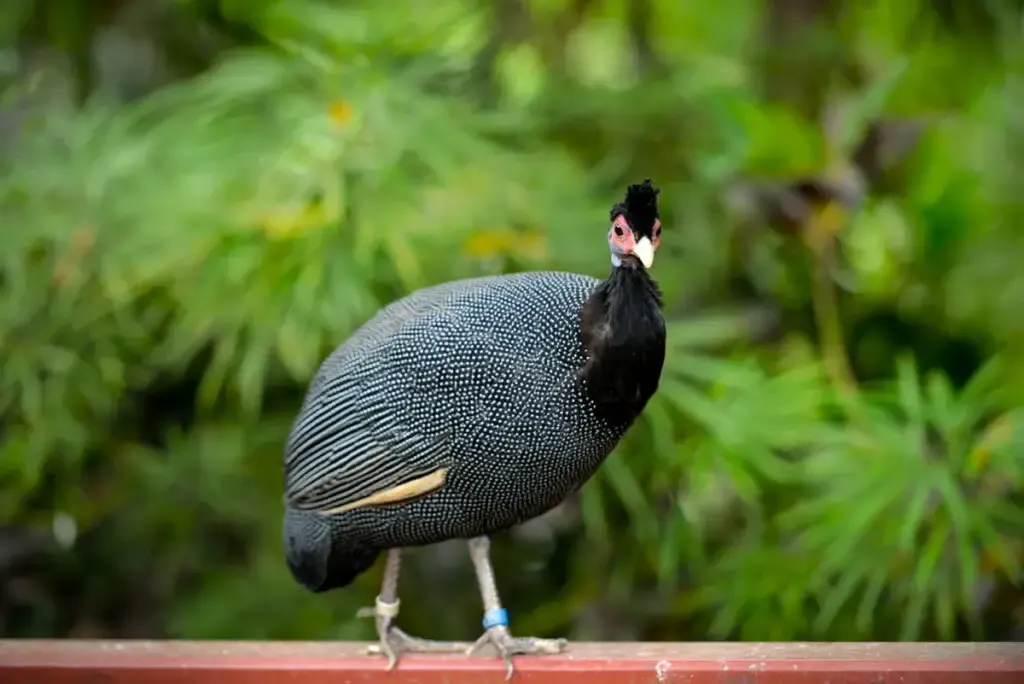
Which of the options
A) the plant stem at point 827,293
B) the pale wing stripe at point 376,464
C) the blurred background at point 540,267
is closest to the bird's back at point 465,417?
the pale wing stripe at point 376,464

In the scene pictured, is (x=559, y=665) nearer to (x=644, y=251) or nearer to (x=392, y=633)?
(x=392, y=633)

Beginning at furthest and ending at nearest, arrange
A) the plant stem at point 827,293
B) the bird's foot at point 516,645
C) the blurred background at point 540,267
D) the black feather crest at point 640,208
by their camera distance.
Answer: the plant stem at point 827,293 < the blurred background at point 540,267 < the bird's foot at point 516,645 < the black feather crest at point 640,208

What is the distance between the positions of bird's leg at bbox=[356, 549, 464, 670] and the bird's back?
0.25 ft

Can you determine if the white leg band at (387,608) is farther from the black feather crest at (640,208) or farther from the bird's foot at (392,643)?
the black feather crest at (640,208)

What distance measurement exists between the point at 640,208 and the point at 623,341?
92mm

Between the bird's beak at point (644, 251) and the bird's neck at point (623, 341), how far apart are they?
0.01 m

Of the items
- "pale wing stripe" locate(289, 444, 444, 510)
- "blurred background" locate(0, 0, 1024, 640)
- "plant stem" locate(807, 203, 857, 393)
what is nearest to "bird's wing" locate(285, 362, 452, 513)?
"pale wing stripe" locate(289, 444, 444, 510)

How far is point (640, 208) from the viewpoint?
801 mm

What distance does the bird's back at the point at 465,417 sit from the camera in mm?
866

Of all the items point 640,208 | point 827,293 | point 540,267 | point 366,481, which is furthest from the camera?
point 827,293

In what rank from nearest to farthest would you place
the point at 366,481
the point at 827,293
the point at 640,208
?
the point at 640,208 < the point at 366,481 < the point at 827,293

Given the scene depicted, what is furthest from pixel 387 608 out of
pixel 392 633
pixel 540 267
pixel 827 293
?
pixel 827 293

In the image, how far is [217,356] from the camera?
138 centimetres

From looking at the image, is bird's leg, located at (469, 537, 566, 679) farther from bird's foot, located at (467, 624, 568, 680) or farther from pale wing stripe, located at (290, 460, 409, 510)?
pale wing stripe, located at (290, 460, 409, 510)
